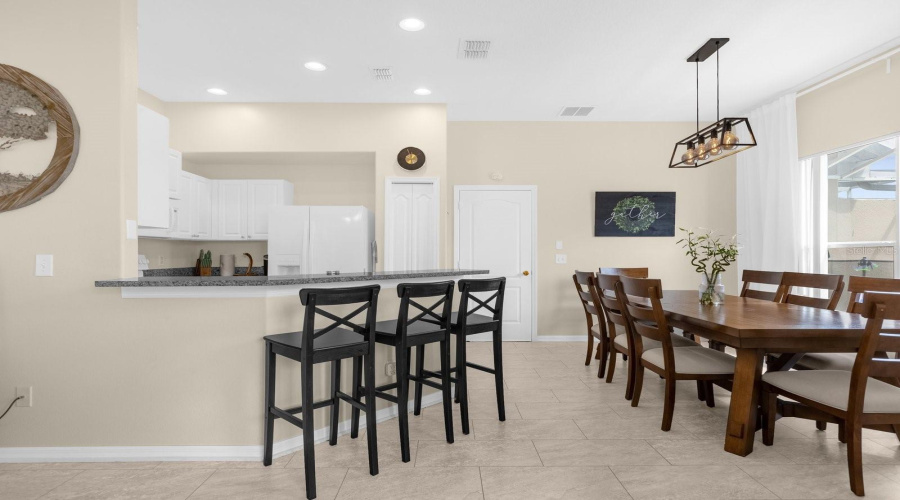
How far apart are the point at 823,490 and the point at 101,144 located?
393 centimetres

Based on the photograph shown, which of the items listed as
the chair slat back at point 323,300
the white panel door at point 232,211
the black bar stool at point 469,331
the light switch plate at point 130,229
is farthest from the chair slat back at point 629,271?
the light switch plate at point 130,229

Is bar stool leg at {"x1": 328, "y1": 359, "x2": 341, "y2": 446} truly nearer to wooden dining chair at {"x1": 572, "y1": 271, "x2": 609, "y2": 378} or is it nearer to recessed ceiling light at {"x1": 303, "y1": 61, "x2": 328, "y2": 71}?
wooden dining chair at {"x1": 572, "y1": 271, "x2": 609, "y2": 378}

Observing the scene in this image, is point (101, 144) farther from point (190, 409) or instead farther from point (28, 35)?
point (190, 409)

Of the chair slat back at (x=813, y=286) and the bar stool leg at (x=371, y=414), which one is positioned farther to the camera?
the chair slat back at (x=813, y=286)

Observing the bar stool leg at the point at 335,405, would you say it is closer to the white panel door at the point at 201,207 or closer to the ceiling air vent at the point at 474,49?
the ceiling air vent at the point at 474,49

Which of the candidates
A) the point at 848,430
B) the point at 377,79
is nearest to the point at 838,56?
the point at 848,430

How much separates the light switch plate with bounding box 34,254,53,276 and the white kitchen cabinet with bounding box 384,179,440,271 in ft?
9.55

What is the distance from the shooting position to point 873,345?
1986 millimetres

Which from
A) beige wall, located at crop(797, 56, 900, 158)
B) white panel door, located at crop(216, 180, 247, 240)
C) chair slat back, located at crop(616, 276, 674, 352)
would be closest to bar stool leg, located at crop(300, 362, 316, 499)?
chair slat back, located at crop(616, 276, 674, 352)

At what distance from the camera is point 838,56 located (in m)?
3.88

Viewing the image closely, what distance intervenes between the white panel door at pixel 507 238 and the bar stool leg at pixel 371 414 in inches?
139

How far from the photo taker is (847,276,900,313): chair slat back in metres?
2.81

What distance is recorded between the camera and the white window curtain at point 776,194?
185 inches

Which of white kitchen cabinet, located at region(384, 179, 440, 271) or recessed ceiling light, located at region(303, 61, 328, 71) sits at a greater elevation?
recessed ceiling light, located at region(303, 61, 328, 71)
